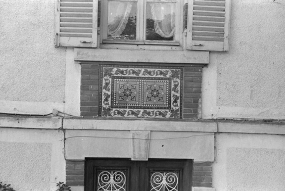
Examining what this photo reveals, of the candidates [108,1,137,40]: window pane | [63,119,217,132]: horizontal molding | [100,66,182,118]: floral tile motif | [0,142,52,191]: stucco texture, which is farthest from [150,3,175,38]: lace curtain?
[0,142,52,191]: stucco texture

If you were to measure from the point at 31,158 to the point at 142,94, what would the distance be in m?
1.71

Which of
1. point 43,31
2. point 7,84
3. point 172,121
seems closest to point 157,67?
point 172,121

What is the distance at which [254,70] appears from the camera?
6.15 metres

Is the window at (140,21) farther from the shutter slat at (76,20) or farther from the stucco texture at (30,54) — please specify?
the stucco texture at (30,54)

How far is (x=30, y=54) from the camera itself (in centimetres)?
598

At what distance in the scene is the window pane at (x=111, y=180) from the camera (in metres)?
6.18

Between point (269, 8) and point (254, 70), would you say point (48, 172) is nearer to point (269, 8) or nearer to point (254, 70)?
point (254, 70)

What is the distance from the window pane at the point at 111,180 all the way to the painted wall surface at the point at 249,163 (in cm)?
127

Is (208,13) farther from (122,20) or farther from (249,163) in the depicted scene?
(249,163)

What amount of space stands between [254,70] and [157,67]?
4.42ft

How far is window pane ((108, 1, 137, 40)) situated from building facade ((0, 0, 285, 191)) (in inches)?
0.6

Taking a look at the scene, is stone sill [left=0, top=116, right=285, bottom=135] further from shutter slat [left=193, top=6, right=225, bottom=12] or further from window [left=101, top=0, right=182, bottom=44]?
shutter slat [left=193, top=6, right=225, bottom=12]

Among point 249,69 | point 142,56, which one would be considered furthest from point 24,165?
point 249,69

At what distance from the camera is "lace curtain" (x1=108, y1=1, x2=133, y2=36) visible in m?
6.22
